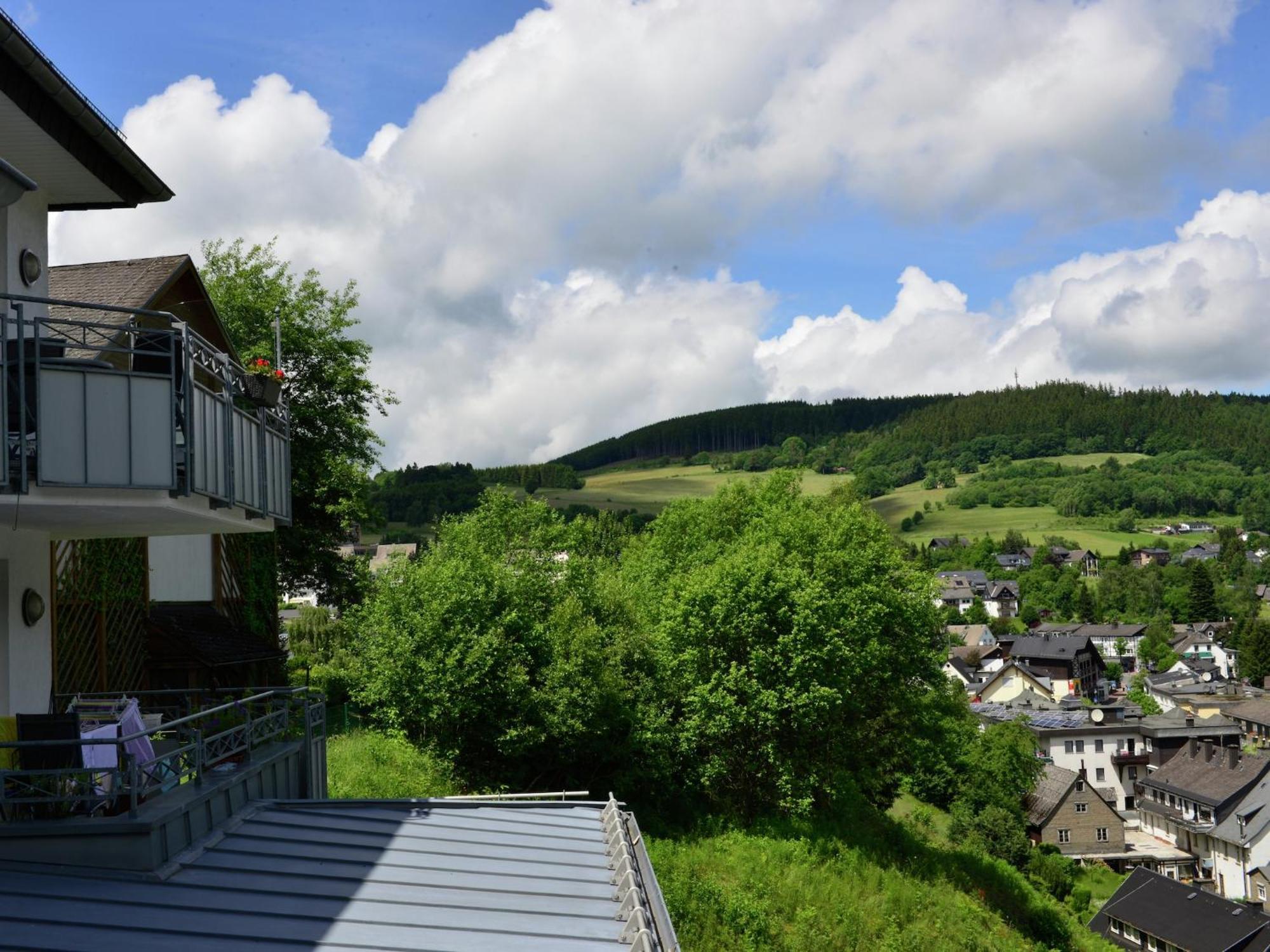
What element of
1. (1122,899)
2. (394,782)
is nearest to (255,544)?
(394,782)

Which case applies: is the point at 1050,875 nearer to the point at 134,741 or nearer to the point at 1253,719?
the point at 1253,719

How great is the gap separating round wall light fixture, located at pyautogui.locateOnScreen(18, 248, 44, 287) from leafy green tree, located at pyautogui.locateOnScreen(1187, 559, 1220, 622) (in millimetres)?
159031

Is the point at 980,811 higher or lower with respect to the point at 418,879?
lower

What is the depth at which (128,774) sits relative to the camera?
970 centimetres

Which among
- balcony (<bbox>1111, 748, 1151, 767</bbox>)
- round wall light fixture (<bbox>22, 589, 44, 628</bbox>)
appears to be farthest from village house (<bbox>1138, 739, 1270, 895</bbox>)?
round wall light fixture (<bbox>22, 589, 44, 628</bbox>)

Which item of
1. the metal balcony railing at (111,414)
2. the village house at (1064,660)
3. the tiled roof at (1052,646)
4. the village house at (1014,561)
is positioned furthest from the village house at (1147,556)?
the metal balcony railing at (111,414)

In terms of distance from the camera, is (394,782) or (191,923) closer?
(191,923)

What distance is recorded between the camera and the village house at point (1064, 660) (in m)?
114

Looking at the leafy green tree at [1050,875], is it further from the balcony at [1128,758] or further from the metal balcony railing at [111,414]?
the metal balcony railing at [111,414]

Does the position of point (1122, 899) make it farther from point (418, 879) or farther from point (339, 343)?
point (418, 879)

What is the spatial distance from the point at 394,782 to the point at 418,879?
48.9 feet

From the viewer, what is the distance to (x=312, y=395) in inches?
1383

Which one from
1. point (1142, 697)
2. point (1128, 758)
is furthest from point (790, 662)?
point (1142, 697)

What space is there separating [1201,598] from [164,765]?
527ft
